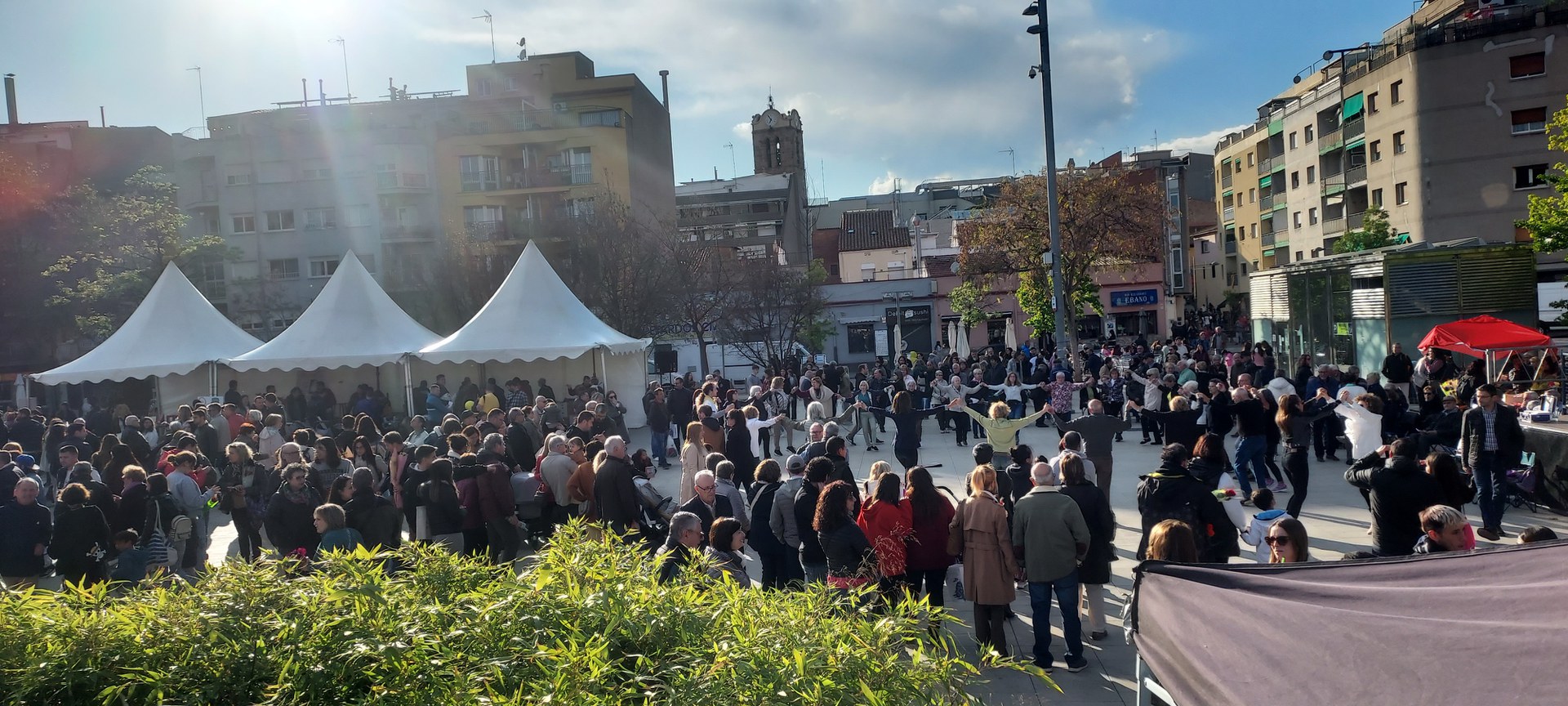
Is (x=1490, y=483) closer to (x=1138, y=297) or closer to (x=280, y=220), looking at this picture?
(x=1138, y=297)

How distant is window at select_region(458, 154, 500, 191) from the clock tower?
119ft

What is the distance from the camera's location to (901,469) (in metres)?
15.2

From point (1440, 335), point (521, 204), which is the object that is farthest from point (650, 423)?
point (521, 204)

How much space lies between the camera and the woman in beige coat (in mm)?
6520

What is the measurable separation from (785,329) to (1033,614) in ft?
95.8

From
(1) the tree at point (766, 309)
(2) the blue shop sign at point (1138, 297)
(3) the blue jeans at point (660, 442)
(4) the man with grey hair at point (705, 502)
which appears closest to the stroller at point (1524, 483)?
(4) the man with grey hair at point (705, 502)

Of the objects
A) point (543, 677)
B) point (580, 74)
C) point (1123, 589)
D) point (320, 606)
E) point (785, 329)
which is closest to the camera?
point (543, 677)

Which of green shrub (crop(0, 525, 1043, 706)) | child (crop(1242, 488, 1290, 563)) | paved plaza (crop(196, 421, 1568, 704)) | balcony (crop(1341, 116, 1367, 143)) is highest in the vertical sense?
balcony (crop(1341, 116, 1367, 143))

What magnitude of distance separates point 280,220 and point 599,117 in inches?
585

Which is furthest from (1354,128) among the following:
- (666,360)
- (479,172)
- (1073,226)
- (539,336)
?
(539,336)

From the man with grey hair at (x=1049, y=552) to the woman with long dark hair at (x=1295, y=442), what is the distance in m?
4.28

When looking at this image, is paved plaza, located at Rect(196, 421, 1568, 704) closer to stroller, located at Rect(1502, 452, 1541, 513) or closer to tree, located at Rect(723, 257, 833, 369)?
stroller, located at Rect(1502, 452, 1541, 513)

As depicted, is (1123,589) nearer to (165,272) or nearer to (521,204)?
(165,272)

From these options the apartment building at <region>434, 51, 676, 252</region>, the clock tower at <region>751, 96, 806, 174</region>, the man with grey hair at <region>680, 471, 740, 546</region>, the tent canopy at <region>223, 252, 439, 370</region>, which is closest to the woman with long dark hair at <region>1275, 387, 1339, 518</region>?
the man with grey hair at <region>680, 471, 740, 546</region>
